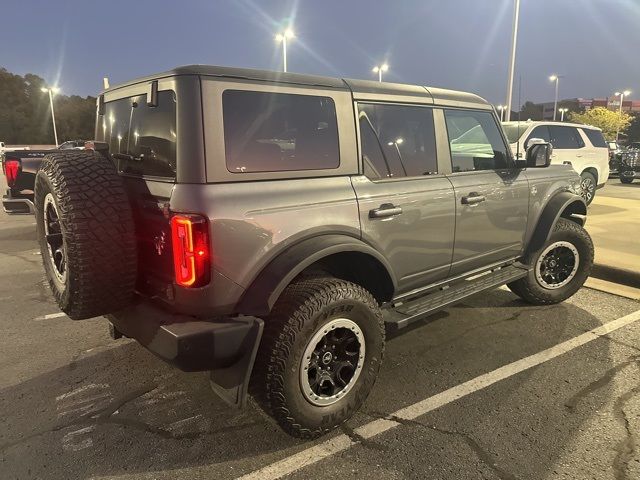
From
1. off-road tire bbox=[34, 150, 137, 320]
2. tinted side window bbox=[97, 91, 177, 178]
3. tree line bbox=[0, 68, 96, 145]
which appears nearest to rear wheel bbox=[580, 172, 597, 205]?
tinted side window bbox=[97, 91, 177, 178]

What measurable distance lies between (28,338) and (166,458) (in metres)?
2.38

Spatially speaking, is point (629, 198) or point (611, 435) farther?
point (629, 198)

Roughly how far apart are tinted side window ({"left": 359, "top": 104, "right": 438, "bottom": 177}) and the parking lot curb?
356 cm

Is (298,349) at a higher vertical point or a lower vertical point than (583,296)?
higher

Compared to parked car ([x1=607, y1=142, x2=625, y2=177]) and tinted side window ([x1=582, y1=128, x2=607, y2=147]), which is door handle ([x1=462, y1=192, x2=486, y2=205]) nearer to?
tinted side window ([x1=582, y1=128, x2=607, y2=147])

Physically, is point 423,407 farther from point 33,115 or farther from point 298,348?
point 33,115

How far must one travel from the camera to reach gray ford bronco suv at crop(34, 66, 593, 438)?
2.41 metres

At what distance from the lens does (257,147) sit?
2.62 metres

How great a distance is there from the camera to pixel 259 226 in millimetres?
2506

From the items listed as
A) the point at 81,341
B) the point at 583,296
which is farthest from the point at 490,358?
the point at 81,341

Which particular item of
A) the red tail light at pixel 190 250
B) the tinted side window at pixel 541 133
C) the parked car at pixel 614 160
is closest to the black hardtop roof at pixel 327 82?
the red tail light at pixel 190 250

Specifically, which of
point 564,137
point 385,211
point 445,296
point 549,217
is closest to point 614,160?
point 564,137

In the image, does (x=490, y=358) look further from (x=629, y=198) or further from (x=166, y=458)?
(x=629, y=198)

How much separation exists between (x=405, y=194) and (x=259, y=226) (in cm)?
121
